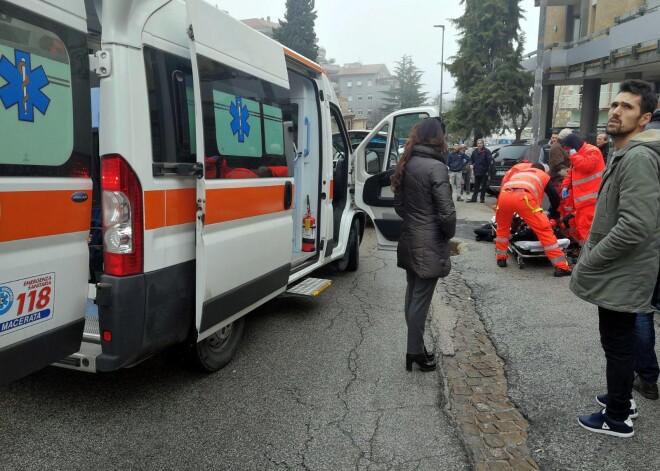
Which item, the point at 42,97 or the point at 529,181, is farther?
the point at 529,181

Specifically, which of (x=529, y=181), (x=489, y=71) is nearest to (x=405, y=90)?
(x=489, y=71)

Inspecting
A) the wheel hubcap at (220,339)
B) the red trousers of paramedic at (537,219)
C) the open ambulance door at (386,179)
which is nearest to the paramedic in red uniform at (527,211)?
the red trousers of paramedic at (537,219)

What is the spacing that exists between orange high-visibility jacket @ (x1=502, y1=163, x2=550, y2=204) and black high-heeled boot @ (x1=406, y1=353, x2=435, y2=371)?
3.51m

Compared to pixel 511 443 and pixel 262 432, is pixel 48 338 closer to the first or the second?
pixel 262 432

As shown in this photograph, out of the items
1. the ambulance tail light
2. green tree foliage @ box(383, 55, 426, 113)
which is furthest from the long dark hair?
green tree foliage @ box(383, 55, 426, 113)

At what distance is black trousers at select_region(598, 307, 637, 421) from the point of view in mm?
2873

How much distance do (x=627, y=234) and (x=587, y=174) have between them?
14.4ft

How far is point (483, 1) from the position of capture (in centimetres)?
3022

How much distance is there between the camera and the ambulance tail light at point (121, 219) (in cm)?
279

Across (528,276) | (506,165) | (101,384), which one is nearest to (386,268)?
(528,276)

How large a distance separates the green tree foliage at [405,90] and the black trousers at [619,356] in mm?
72781

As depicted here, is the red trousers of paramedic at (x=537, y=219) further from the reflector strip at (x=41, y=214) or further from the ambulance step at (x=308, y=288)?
the reflector strip at (x=41, y=214)

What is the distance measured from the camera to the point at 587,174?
658cm

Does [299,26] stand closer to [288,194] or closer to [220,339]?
[288,194]
